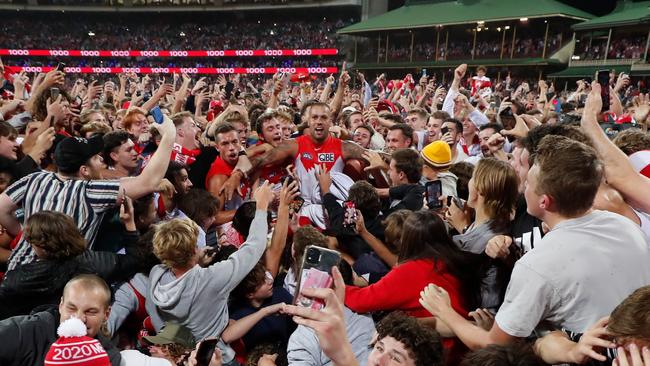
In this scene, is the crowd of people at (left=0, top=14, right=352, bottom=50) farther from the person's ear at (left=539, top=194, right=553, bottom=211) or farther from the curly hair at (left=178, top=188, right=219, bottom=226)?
the person's ear at (left=539, top=194, right=553, bottom=211)

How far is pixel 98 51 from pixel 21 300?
1548 inches

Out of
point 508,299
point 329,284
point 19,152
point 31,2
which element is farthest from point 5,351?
Result: point 31,2

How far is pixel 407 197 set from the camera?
153 inches

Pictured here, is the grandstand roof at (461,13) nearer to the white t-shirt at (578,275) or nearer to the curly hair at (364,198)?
the curly hair at (364,198)

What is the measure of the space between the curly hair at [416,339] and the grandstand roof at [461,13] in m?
26.6

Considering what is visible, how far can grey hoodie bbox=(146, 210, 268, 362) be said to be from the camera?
2539 mm

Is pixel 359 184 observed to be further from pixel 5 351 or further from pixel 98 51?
pixel 98 51

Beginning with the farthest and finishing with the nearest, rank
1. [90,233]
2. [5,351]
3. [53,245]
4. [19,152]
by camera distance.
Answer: [19,152], [90,233], [53,245], [5,351]

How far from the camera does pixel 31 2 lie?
3575cm

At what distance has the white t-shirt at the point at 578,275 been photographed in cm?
171

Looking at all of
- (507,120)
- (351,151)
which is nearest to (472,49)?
(507,120)

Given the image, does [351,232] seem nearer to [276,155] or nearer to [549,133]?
[549,133]

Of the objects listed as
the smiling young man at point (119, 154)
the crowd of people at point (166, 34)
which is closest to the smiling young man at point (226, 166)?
the smiling young man at point (119, 154)

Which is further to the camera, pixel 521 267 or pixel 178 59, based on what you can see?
pixel 178 59
